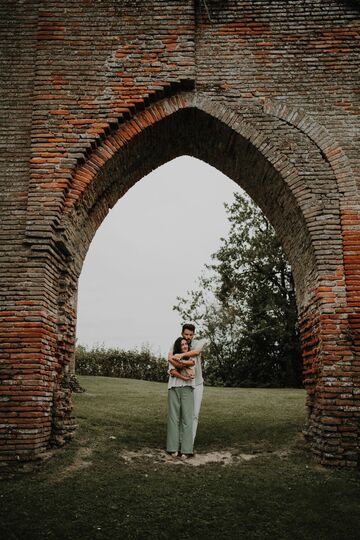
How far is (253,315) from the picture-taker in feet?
67.6

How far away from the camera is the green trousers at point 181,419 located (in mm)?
6547

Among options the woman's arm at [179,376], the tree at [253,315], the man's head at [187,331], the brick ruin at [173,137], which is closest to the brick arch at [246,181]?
the brick ruin at [173,137]

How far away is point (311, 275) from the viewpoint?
23.1ft

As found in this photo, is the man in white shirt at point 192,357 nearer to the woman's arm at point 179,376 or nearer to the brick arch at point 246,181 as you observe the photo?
the woman's arm at point 179,376

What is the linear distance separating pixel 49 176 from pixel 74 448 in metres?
3.90

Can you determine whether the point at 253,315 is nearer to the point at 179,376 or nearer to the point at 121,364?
the point at 121,364

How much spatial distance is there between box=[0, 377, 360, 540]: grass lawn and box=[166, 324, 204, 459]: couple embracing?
0.27 metres

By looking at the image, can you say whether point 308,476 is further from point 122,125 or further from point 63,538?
point 122,125

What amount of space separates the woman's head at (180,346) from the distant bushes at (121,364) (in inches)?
552

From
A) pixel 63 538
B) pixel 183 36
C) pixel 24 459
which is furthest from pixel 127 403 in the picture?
pixel 183 36

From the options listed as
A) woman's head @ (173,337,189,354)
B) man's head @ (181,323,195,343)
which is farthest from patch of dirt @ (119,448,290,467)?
man's head @ (181,323,195,343)

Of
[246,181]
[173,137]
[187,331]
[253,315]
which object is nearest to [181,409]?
[187,331]

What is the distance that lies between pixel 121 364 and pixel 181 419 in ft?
47.0

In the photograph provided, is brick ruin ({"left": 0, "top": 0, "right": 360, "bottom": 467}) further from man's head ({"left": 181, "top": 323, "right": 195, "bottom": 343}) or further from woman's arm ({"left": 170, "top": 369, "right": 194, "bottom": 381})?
man's head ({"left": 181, "top": 323, "right": 195, "bottom": 343})
